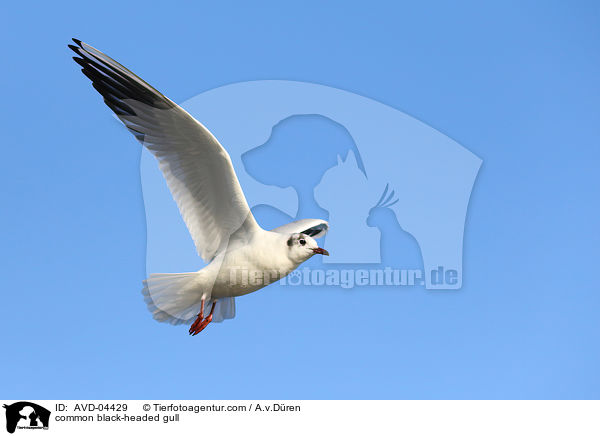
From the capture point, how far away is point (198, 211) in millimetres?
5859

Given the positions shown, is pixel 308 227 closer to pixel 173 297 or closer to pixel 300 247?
pixel 300 247

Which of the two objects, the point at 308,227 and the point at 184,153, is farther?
the point at 308,227

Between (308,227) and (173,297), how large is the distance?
1.26 metres

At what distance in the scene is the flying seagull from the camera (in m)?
5.45

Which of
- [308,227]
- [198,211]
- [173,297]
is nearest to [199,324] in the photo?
[173,297]

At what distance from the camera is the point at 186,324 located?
241 inches

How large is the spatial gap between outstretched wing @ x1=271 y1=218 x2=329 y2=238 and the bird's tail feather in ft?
2.79

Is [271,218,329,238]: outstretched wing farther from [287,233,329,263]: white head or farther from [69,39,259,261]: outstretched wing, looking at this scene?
[69,39,259,261]: outstretched wing

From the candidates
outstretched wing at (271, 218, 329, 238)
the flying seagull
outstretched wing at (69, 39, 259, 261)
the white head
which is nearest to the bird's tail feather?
the flying seagull

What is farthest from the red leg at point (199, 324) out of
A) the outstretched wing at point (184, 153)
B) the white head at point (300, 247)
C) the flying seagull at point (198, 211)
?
the white head at point (300, 247)

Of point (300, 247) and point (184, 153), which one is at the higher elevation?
point (184, 153)

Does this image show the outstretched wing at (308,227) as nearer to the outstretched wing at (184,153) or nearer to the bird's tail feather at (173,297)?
the outstretched wing at (184,153)

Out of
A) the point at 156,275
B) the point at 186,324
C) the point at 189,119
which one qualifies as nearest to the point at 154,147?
the point at 189,119

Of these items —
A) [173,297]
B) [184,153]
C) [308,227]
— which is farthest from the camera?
[308,227]
